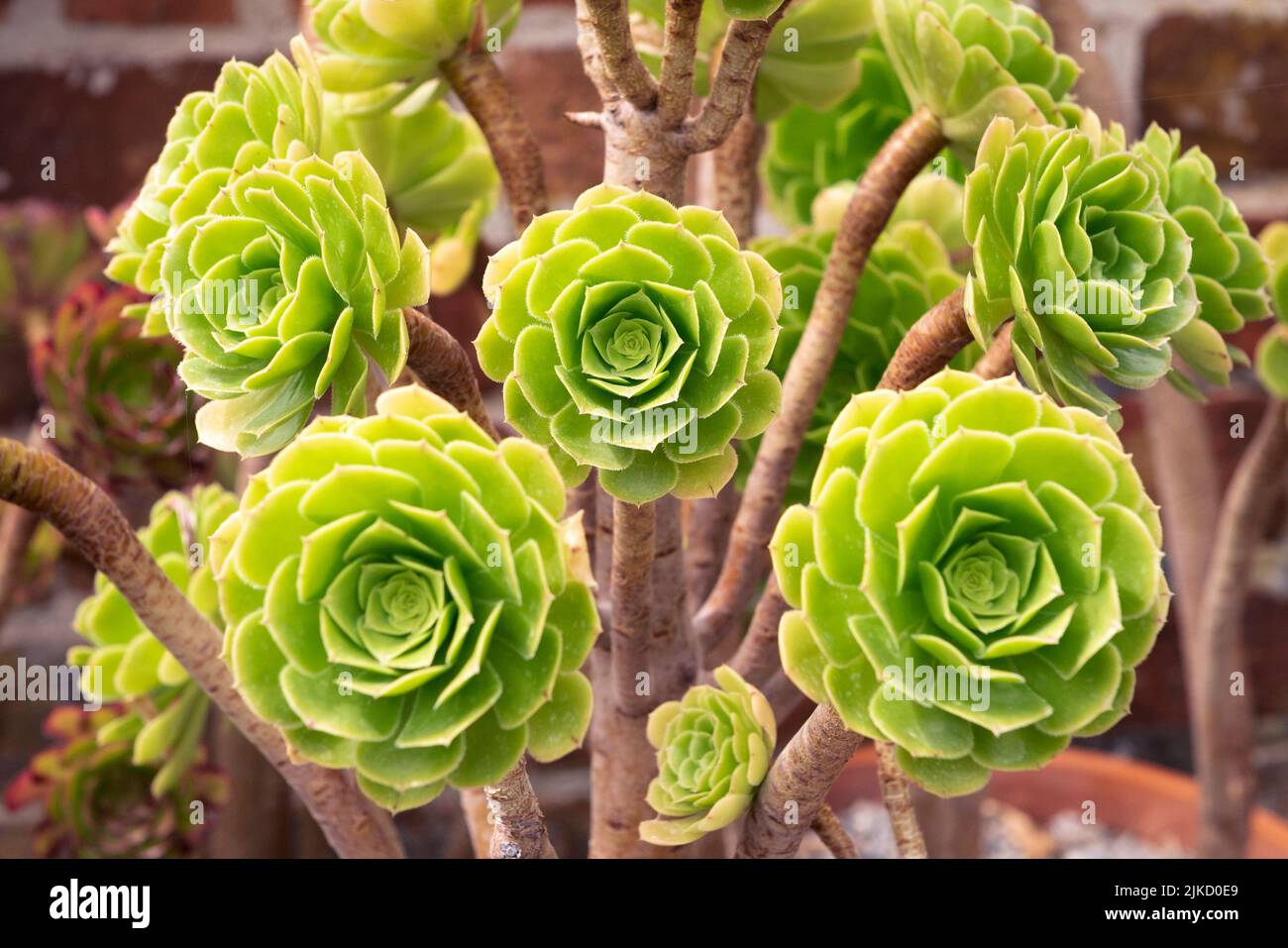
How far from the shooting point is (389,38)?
300 millimetres

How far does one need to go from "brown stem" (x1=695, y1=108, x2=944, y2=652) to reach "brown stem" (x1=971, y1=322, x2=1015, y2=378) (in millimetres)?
40

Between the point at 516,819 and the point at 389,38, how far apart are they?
19cm

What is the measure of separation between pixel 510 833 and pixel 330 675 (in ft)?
0.23

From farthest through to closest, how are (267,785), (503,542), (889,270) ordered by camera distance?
(267,785) → (889,270) → (503,542)

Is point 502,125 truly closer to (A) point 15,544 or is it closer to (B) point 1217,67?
(A) point 15,544

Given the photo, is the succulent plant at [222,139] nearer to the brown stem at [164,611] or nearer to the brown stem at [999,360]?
the brown stem at [164,611]

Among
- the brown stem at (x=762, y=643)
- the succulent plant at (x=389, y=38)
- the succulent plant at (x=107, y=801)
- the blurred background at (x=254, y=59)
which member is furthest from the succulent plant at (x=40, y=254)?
the brown stem at (x=762, y=643)

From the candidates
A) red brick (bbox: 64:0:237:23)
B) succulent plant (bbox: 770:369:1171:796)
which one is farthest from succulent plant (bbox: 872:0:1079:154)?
red brick (bbox: 64:0:237:23)

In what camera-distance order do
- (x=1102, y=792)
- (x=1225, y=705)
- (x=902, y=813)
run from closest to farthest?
(x=902, y=813) < (x=1225, y=705) < (x=1102, y=792)

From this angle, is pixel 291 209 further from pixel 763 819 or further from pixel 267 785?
pixel 267 785

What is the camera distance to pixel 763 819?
28cm

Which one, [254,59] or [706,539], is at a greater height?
[254,59]

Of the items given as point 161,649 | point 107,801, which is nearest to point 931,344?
point 161,649
